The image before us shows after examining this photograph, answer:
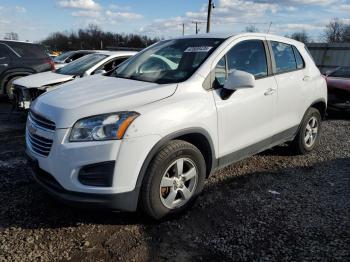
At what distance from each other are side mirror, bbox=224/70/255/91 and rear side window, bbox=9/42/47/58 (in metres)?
8.09

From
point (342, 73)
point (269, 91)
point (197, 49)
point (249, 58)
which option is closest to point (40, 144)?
point (197, 49)

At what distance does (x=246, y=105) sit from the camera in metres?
4.05

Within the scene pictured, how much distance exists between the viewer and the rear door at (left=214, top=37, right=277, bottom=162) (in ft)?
12.6

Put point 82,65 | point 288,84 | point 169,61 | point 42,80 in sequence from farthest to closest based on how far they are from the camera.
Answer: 1. point 82,65
2. point 42,80
3. point 288,84
4. point 169,61

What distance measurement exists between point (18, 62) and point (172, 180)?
323 inches

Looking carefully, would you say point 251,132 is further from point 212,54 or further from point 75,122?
point 75,122

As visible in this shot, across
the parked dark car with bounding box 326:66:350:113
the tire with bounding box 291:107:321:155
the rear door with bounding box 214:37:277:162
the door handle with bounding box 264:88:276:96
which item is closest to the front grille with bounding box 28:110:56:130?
the rear door with bounding box 214:37:277:162

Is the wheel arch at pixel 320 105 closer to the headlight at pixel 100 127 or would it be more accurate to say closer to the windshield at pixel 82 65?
the headlight at pixel 100 127

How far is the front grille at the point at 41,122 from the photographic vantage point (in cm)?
315

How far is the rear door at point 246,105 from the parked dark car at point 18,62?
738 centimetres

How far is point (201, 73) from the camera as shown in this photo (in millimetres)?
3707

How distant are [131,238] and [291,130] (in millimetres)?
2905

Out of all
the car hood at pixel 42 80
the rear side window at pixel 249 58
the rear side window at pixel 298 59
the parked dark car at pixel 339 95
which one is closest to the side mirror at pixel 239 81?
the rear side window at pixel 249 58

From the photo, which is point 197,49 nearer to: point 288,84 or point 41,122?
point 288,84
